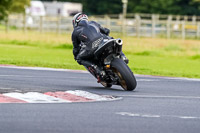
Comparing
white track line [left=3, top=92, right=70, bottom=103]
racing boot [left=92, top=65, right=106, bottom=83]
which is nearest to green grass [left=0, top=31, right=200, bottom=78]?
racing boot [left=92, top=65, right=106, bottom=83]

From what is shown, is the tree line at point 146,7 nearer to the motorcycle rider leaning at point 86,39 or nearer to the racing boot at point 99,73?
the motorcycle rider leaning at point 86,39

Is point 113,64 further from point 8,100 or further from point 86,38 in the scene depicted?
point 8,100

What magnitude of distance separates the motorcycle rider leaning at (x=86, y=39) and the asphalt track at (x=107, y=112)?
1.86ft

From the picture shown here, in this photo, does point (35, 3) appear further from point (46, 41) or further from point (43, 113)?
point (43, 113)

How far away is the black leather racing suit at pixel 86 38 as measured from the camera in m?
13.4

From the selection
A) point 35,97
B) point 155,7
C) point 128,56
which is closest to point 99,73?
point 35,97

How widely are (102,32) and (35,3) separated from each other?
217 ft

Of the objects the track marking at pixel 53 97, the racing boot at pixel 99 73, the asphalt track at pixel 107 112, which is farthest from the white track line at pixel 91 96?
the racing boot at pixel 99 73

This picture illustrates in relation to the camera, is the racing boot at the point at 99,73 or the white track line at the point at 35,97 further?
the racing boot at the point at 99,73

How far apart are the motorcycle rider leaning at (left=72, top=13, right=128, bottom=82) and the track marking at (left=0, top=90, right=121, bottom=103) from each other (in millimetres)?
1635

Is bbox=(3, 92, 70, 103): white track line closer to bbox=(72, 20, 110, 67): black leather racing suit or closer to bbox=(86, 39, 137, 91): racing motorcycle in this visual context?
bbox=(86, 39, 137, 91): racing motorcycle

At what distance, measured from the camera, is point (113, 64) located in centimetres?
1301

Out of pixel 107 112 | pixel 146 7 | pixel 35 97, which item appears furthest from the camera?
pixel 146 7

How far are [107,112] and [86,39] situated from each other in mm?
3999
